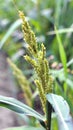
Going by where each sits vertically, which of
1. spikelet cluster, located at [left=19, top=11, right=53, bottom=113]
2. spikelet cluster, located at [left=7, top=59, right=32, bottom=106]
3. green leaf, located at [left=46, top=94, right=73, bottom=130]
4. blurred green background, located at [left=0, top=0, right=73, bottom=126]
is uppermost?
blurred green background, located at [left=0, top=0, right=73, bottom=126]

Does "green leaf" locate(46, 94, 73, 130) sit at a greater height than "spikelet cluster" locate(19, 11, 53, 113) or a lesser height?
lesser

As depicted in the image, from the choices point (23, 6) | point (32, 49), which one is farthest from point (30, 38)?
point (23, 6)

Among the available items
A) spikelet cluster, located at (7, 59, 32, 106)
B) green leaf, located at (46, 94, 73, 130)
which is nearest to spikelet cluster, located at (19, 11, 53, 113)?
green leaf, located at (46, 94, 73, 130)

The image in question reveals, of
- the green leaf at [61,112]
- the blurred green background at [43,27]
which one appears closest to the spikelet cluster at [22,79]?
the green leaf at [61,112]

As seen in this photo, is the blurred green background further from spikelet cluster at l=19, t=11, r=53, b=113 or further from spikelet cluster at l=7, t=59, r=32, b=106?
spikelet cluster at l=19, t=11, r=53, b=113

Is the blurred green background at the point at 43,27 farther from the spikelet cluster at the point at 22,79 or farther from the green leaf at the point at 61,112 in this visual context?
the green leaf at the point at 61,112

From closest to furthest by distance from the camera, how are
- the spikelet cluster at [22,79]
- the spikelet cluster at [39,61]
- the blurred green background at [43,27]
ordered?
the spikelet cluster at [39,61] → the spikelet cluster at [22,79] → the blurred green background at [43,27]

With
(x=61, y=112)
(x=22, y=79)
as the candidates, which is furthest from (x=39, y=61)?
(x=22, y=79)

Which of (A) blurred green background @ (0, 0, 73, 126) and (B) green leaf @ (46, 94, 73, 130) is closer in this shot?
(B) green leaf @ (46, 94, 73, 130)
